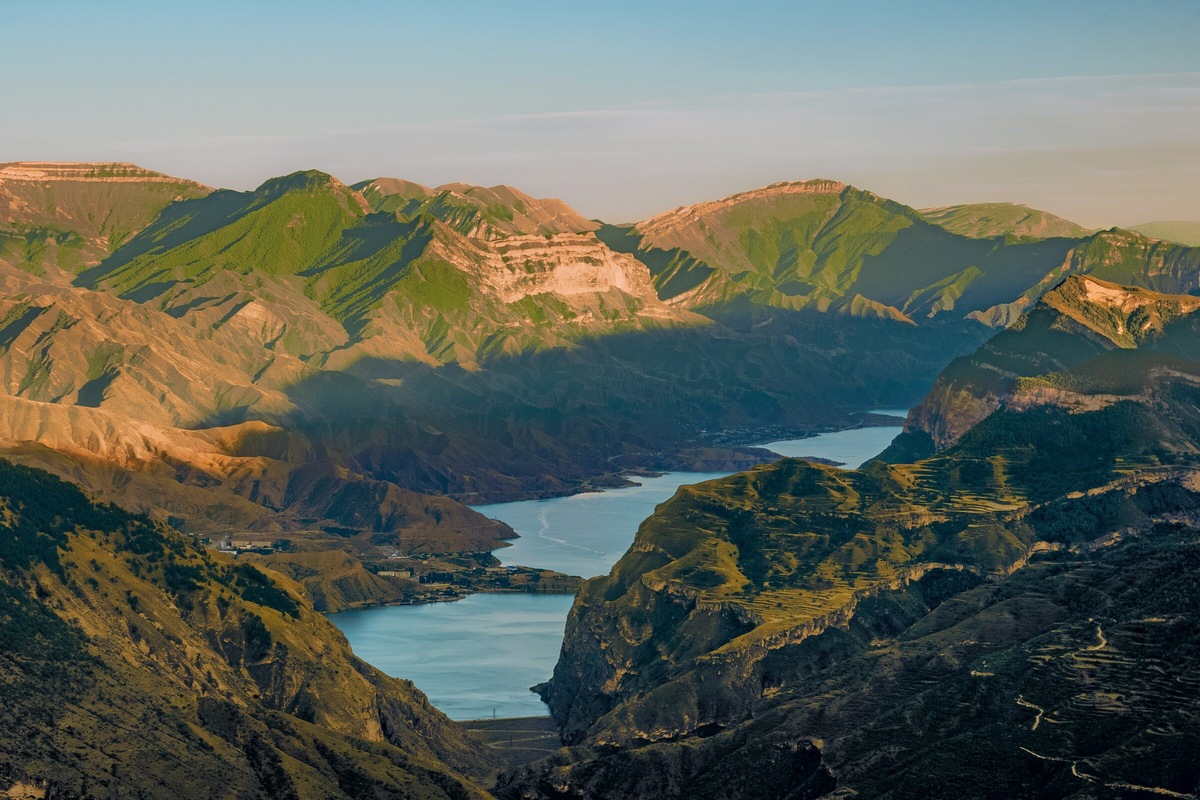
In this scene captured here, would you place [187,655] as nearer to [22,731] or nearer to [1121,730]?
[22,731]

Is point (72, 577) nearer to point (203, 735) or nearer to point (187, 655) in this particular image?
point (187, 655)

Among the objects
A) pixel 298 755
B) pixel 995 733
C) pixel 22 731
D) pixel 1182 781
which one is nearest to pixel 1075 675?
pixel 995 733

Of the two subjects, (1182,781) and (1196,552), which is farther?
(1196,552)

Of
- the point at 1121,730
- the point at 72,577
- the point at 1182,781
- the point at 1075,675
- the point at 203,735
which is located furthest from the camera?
the point at 72,577

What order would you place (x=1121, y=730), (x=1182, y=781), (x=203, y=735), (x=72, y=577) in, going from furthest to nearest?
(x=72, y=577), (x=203, y=735), (x=1121, y=730), (x=1182, y=781)

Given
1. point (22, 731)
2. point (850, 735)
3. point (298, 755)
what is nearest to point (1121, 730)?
point (850, 735)

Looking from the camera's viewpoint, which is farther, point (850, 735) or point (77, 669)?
point (77, 669)

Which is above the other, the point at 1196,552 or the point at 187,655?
the point at 1196,552

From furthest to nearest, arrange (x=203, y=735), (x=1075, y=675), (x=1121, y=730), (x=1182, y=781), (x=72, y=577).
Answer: (x=72, y=577), (x=203, y=735), (x=1075, y=675), (x=1121, y=730), (x=1182, y=781)

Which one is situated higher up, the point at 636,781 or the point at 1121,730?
the point at 1121,730
